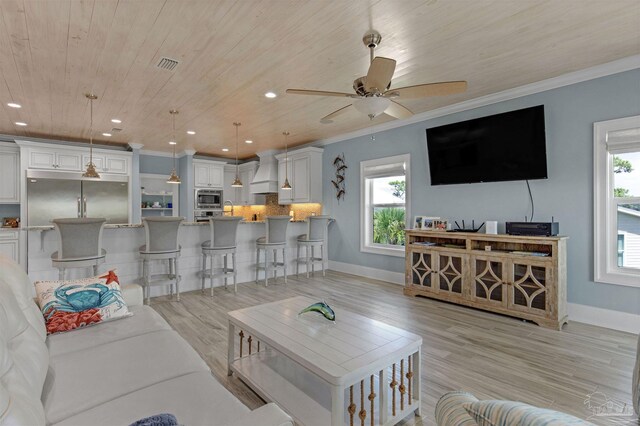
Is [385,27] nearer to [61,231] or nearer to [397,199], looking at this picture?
[397,199]

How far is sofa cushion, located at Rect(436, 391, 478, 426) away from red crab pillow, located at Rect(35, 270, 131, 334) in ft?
6.91

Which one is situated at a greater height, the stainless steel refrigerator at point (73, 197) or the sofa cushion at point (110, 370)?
the stainless steel refrigerator at point (73, 197)

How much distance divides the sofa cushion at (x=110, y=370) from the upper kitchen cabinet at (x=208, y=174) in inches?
252

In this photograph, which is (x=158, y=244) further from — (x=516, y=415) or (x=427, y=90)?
(x=516, y=415)

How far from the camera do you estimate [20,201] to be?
562cm

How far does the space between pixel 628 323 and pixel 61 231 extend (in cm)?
588

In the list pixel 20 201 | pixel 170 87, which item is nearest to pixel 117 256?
pixel 170 87

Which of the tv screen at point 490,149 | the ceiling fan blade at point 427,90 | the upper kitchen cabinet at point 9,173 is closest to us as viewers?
the ceiling fan blade at point 427,90

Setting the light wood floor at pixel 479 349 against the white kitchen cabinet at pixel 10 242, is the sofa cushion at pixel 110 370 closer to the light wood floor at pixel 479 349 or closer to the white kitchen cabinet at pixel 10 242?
the light wood floor at pixel 479 349

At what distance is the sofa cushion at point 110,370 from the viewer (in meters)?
1.26

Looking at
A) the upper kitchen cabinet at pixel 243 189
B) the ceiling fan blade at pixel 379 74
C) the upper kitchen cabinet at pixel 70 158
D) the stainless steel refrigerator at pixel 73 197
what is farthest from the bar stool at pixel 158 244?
the upper kitchen cabinet at pixel 243 189

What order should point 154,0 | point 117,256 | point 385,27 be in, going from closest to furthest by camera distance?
1. point 154,0
2. point 385,27
3. point 117,256

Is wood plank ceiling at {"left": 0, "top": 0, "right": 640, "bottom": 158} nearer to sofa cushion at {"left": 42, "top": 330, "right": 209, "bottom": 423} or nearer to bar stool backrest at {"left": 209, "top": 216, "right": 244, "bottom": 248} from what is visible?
bar stool backrest at {"left": 209, "top": 216, "right": 244, "bottom": 248}

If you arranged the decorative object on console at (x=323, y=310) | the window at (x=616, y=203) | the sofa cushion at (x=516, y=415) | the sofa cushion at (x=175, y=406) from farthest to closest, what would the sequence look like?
the window at (x=616, y=203) → the decorative object on console at (x=323, y=310) → the sofa cushion at (x=175, y=406) → the sofa cushion at (x=516, y=415)
